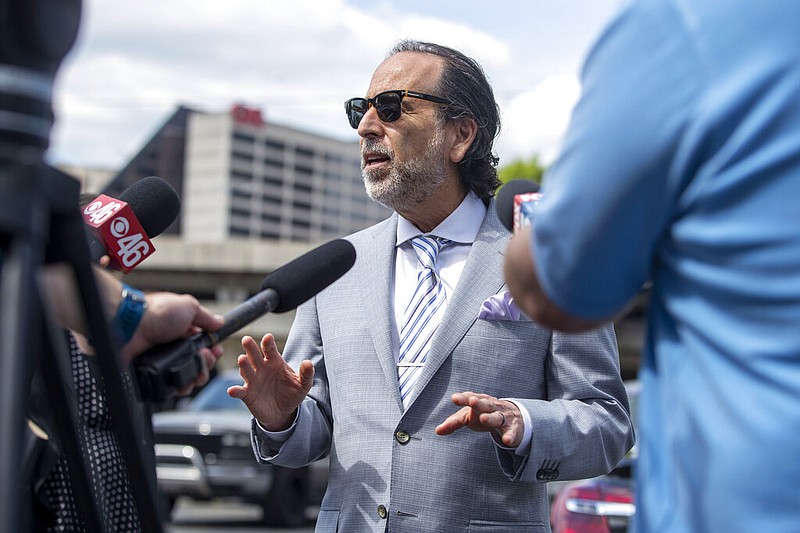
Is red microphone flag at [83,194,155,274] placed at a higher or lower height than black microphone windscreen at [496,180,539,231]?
lower

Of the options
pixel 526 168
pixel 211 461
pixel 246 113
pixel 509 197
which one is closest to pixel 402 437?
pixel 509 197

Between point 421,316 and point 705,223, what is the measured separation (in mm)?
1687

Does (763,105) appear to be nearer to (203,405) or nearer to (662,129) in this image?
(662,129)

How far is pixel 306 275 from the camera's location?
6.70 feet

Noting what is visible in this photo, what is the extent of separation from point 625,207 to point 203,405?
11.5 meters

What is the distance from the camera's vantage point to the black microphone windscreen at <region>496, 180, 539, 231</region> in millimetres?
3064

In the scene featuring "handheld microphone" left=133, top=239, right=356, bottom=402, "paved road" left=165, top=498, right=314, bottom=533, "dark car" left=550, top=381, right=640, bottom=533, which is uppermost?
"handheld microphone" left=133, top=239, right=356, bottom=402

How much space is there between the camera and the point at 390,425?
292 cm

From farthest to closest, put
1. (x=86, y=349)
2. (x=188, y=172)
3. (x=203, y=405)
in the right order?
1. (x=188, y=172)
2. (x=203, y=405)
3. (x=86, y=349)

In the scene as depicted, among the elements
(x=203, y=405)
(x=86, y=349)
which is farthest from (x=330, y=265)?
(x=203, y=405)

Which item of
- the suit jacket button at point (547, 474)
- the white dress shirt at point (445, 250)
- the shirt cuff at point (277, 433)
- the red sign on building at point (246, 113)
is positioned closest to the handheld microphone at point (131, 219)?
the shirt cuff at point (277, 433)

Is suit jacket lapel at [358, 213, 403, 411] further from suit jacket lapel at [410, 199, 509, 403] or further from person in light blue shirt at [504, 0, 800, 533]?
person in light blue shirt at [504, 0, 800, 533]

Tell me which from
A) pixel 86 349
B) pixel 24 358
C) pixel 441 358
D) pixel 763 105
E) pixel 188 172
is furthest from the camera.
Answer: pixel 188 172

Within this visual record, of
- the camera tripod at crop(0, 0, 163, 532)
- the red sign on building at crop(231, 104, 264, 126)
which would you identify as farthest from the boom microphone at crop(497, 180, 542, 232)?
the red sign on building at crop(231, 104, 264, 126)
